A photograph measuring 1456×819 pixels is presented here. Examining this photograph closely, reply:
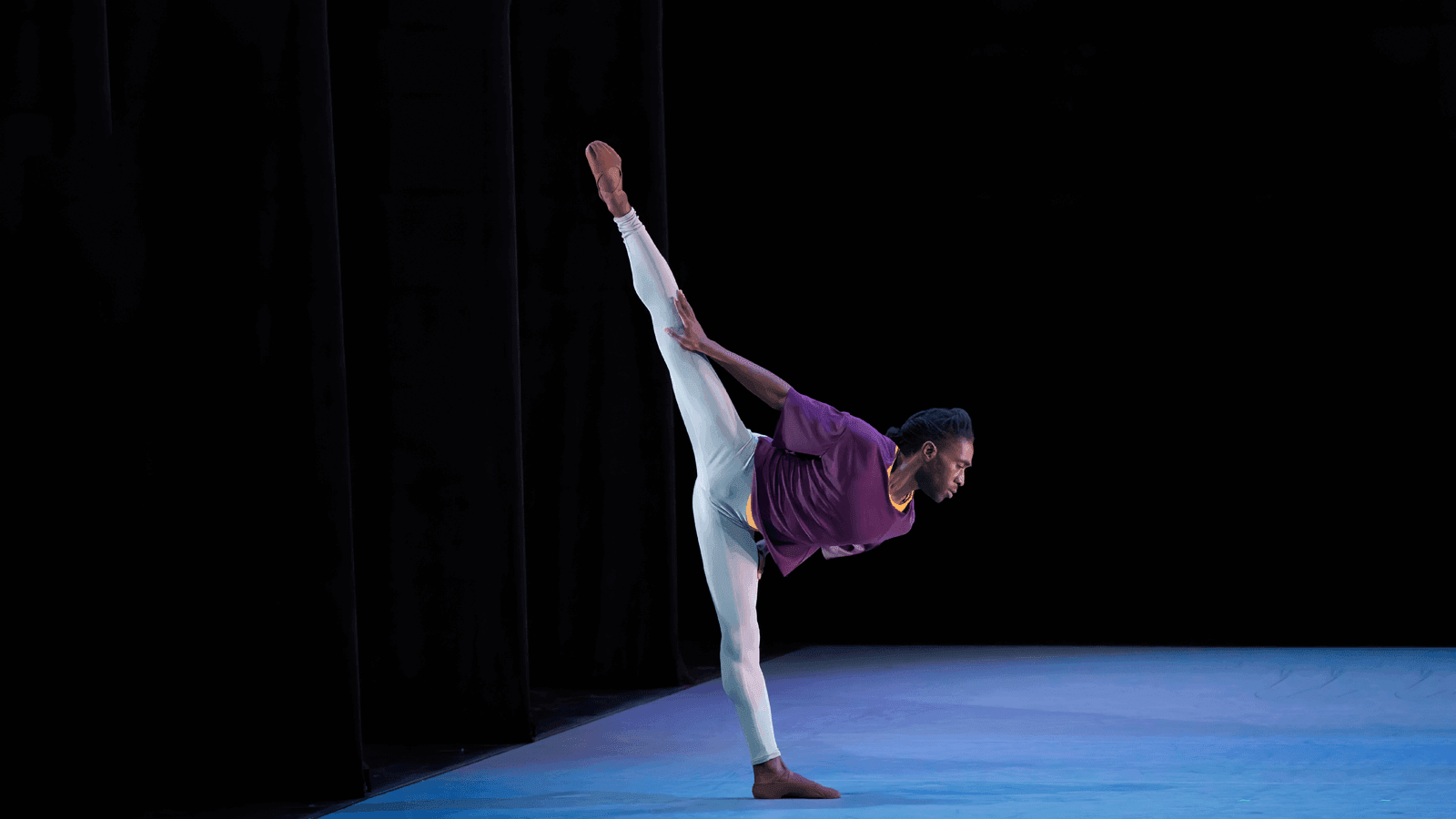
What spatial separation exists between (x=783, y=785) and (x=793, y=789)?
0.03 m

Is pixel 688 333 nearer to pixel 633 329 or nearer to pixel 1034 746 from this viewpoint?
pixel 1034 746

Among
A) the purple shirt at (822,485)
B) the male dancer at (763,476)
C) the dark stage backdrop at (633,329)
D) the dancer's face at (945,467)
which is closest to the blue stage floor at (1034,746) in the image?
the male dancer at (763,476)

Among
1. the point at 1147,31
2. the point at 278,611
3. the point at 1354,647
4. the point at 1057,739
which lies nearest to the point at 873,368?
the point at 1147,31

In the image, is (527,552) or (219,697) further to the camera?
(527,552)

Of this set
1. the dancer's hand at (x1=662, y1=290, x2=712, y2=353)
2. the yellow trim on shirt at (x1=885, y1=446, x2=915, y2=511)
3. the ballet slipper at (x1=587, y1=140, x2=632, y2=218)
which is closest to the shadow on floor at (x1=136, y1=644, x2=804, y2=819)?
the dancer's hand at (x1=662, y1=290, x2=712, y2=353)

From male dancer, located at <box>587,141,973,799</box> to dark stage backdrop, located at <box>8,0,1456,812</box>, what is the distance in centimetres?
109

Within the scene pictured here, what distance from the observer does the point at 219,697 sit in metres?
4.96

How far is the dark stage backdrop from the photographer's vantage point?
16.0ft

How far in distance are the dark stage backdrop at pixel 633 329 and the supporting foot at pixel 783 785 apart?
128 centimetres

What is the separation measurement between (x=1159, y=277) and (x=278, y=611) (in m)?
5.80

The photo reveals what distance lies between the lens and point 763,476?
15.6ft

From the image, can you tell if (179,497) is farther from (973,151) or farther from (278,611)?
(973,151)

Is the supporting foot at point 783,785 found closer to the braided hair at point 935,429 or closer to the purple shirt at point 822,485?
the purple shirt at point 822,485

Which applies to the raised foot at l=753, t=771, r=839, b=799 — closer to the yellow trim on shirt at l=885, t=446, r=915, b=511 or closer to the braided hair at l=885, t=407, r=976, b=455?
the yellow trim on shirt at l=885, t=446, r=915, b=511
